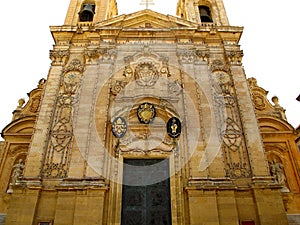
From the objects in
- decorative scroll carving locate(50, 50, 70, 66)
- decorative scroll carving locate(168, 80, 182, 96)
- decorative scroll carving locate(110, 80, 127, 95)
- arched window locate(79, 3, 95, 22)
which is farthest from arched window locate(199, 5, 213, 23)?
decorative scroll carving locate(50, 50, 70, 66)

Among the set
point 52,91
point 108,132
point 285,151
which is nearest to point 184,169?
point 108,132

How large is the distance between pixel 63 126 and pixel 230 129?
7.63 meters

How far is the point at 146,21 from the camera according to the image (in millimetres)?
17312

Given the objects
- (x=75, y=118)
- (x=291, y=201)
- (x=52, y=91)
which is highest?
(x=52, y=91)

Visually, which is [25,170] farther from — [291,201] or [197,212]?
[291,201]

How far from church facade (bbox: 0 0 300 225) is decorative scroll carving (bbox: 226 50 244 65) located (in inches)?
2.3

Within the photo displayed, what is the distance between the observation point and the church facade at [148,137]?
10.9m

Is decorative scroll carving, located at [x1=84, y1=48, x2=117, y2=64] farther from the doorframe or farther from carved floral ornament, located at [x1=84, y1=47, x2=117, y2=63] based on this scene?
the doorframe

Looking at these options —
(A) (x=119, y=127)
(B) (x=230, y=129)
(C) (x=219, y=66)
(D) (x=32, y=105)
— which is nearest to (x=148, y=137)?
(A) (x=119, y=127)

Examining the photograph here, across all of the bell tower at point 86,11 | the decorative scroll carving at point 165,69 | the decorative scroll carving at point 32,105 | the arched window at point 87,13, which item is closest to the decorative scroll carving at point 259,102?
the decorative scroll carving at point 165,69

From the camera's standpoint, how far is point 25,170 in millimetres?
11547

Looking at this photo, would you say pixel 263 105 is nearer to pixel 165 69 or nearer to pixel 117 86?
pixel 165 69

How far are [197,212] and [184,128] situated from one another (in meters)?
3.72

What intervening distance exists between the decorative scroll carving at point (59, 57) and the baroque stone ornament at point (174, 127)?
6.71 meters
